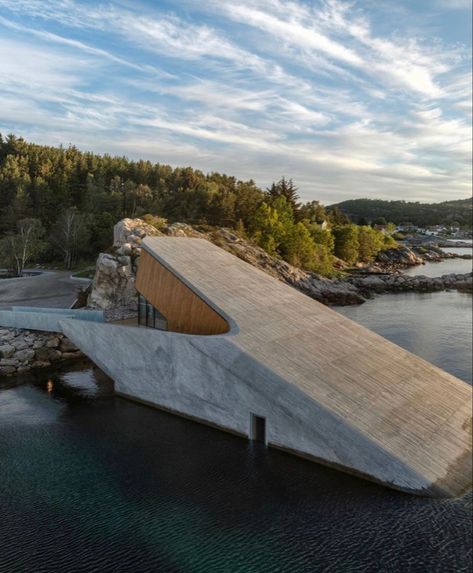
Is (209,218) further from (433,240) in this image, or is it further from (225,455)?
(433,240)

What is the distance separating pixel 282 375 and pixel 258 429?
2224mm

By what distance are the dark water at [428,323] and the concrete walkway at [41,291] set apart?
22.1 m

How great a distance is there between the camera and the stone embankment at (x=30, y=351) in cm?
2339

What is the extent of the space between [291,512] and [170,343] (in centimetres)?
789

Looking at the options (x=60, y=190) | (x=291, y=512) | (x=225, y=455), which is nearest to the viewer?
(x=291, y=512)

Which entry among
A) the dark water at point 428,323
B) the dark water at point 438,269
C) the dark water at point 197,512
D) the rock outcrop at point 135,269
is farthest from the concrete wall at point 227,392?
the dark water at point 438,269

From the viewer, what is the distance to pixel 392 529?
37.4 feet

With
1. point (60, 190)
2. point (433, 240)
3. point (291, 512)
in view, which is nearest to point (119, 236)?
point (291, 512)

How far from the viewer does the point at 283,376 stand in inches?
587

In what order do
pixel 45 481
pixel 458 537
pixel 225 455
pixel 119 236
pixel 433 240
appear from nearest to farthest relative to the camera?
pixel 458 537 → pixel 45 481 → pixel 225 455 → pixel 119 236 → pixel 433 240

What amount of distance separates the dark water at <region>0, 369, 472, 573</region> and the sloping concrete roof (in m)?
1.22

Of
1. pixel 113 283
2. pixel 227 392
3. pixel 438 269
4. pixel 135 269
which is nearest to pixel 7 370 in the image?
pixel 113 283

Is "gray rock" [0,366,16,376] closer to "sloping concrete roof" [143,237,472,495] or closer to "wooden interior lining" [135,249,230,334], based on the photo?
"wooden interior lining" [135,249,230,334]

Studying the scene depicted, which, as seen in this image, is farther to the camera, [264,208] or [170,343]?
[264,208]
